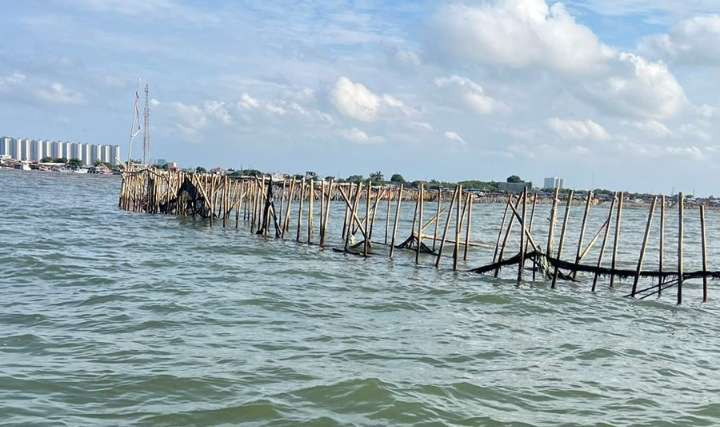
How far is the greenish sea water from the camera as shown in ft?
28.5

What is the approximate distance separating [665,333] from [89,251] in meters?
16.2

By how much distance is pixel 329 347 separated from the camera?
11.3 m

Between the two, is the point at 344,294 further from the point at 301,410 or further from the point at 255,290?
the point at 301,410

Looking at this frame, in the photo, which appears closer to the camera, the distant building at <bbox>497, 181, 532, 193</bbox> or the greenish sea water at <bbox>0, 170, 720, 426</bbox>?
the greenish sea water at <bbox>0, 170, 720, 426</bbox>

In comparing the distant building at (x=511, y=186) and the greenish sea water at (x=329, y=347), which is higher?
the distant building at (x=511, y=186)

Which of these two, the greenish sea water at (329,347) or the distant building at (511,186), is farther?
the distant building at (511,186)

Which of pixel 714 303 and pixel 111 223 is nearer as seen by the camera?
pixel 714 303

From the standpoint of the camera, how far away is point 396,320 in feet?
45.5

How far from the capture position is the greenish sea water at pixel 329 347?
867 cm

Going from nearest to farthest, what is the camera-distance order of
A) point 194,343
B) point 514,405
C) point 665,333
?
point 514,405
point 194,343
point 665,333

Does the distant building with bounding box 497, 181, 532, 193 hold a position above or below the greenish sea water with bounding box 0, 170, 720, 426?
above

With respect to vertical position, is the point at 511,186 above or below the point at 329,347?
above

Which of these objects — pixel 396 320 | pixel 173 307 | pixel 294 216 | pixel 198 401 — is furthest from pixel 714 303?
pixel 294 216

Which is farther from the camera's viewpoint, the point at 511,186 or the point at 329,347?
the point at 511,186
